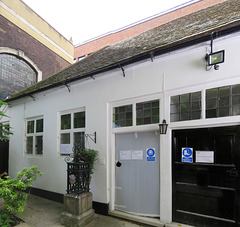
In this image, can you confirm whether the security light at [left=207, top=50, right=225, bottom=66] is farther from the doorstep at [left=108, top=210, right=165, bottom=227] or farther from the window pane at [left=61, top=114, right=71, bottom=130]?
the window pane at [left=61, top=114, right=71, bottom=130]

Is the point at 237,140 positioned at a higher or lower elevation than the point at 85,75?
lower

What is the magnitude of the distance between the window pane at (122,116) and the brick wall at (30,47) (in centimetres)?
880

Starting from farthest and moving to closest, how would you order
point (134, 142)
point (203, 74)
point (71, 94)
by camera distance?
point (71, 94)
point (134, 142)
point (203, 74)

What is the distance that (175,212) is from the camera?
3.75 m

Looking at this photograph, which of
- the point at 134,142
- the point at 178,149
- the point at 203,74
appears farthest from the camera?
the point at 134,142

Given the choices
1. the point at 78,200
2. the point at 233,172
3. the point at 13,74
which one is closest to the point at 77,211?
the point at 78,200

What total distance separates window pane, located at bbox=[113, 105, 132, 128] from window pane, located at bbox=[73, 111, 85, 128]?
125 centimetres

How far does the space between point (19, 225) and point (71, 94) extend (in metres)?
3.85

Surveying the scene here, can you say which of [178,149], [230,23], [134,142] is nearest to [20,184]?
[134,142]

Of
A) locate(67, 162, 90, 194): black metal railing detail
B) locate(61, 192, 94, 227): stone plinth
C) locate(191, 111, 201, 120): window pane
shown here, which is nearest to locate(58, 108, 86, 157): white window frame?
locate(67, 162, 90, 194): black metal railing detail

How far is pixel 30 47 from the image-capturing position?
11.3m

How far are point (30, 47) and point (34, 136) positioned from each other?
7.32 m

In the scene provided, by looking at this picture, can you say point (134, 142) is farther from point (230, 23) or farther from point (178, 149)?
point (230, 23)

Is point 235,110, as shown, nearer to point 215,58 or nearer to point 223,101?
point 223,101
